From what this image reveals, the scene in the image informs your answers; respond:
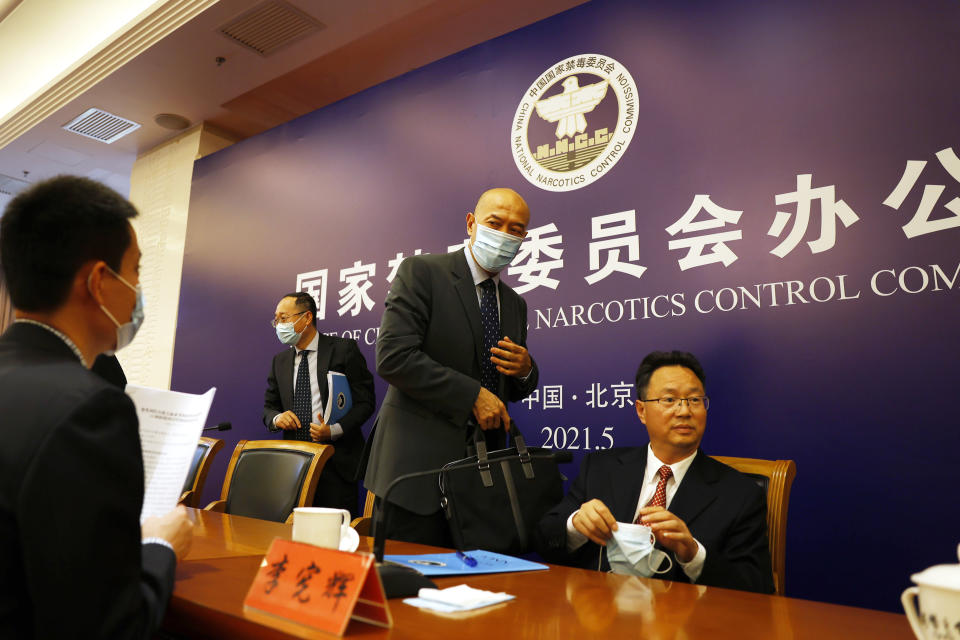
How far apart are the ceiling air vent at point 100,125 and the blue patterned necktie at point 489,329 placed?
4643mm

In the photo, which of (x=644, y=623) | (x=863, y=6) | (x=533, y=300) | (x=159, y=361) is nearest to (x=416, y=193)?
(x=533, y=300)

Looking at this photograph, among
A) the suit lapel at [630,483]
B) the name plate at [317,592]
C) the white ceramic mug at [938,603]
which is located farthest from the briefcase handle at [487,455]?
the white ceramic mug at [938,603]

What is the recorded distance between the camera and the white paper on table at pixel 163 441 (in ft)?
3.21

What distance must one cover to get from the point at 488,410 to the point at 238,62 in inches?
151

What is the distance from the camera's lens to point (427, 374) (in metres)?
1.90

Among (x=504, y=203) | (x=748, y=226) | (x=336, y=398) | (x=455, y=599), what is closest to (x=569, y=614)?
(x=455, y=599)

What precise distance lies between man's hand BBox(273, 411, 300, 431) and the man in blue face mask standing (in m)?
1.57

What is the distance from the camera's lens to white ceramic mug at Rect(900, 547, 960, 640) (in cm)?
60

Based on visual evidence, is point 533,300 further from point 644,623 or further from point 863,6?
point 644,623

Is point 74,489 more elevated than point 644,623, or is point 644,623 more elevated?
point 74,489

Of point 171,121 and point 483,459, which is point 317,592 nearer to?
point 483,459

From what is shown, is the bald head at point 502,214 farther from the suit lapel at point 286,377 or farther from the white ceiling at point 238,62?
the white ceiling at point 238,62

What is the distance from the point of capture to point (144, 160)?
6031 mm

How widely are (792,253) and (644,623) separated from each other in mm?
2014
